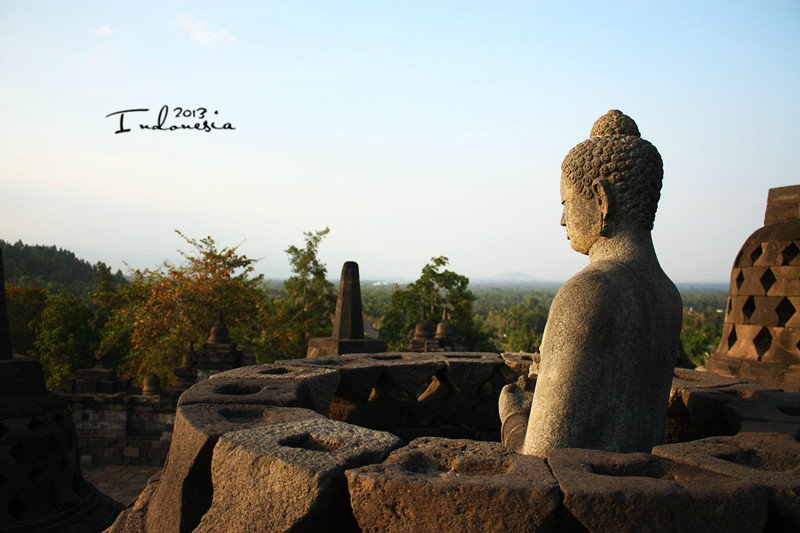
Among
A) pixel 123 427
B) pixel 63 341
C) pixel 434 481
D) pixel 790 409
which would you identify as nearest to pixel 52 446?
pixel 434 481

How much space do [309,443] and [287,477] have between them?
37cm

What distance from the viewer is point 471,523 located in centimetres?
170

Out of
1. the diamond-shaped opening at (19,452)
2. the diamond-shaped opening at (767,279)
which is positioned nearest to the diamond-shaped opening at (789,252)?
the diamond-shaped opening at (767,279)

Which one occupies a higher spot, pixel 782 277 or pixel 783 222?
pixel 783 222

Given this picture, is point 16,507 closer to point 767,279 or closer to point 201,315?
point 767,279

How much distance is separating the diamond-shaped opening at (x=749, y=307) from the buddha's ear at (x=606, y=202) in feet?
19.3

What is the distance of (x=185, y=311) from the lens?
64.1ft

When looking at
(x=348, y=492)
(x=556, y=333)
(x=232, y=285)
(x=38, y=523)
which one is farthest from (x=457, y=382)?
(x=232, y=285)

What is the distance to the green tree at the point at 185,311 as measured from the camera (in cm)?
1908

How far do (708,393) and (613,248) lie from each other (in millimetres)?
1664

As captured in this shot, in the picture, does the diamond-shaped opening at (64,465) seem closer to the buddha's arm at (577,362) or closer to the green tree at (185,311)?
the buddha's arm at (577,362)

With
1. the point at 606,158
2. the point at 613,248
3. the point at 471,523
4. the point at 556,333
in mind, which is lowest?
the point at 471,523

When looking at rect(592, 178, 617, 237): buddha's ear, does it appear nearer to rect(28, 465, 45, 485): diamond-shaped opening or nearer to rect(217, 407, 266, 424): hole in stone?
rect(217, 407, 266, 424): hole in stone

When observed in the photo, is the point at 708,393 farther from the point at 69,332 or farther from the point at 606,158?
the point at 69,332
